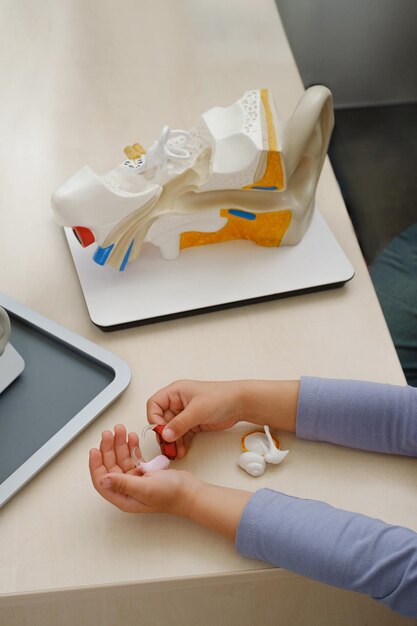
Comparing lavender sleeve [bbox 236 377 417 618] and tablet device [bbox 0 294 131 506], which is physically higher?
tablet device [bbox 0 294 131 506]

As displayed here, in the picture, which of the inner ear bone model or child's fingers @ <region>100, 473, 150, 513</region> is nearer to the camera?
child's fingers @ <region>100, 473, 150, 513</region>

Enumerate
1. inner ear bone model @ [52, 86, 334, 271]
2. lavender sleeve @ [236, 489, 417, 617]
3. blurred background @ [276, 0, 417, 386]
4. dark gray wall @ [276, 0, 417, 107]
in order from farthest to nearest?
dark gray wall @ [276, 0, 417, 107] < blurred background @ [276, 0, 417, 386] < inner ear bone model @ [52, 86, 334, 271] < lavender sleeve @ [236, 489, 417, 617]

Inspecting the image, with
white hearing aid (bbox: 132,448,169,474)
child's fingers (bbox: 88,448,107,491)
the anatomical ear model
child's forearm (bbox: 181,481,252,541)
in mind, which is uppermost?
child's fingers (bbox: 88,448,107,491)

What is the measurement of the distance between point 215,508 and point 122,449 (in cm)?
11

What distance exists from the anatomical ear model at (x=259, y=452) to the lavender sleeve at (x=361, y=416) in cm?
3

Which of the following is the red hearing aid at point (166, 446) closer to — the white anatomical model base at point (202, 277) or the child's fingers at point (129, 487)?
the child's fingers at point (129, 487)

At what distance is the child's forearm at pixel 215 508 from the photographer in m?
0.65

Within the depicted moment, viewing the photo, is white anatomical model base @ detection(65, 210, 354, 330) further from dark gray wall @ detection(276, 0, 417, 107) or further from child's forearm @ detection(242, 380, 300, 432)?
dark gray wall @ detection(276, 0, 417, 107)

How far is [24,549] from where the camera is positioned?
0.65 m

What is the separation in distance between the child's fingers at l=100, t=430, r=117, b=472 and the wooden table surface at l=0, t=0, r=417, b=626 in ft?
0.10

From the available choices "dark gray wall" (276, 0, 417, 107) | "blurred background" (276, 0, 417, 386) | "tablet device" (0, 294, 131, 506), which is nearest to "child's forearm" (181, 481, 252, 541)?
"tablet device" (0, 294, 131, 506)

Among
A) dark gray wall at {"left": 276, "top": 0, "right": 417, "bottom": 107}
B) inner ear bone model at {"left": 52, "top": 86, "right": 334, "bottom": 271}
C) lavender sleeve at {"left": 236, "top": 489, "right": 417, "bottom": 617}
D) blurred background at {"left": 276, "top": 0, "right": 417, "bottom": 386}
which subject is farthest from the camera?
dark gray wall at {"left": 276, "top": 0, "right": 417, "bottom": 107}

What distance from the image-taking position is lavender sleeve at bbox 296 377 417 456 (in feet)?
2.36

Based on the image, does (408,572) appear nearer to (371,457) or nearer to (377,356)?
(371,457)
